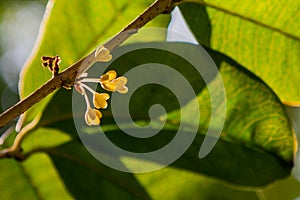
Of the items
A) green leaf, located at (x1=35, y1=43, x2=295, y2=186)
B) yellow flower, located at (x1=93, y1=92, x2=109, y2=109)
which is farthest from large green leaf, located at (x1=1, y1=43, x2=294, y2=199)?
yellow flower, located at (x1=93, y1=92, x2=109, y2=109)

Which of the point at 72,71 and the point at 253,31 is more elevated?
the point at 72,71

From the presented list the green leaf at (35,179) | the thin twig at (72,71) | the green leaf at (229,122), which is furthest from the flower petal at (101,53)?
the green leaf at (35,179)

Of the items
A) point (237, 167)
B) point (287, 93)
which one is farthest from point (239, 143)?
point (287, 93)

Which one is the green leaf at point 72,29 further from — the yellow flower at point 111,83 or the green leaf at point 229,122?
the yellow flower at point 111,83

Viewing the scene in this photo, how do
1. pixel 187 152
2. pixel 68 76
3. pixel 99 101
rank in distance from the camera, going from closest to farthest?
pixel 68 76
pixel 99 101
pixel 187 152

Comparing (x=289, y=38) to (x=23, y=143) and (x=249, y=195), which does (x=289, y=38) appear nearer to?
(x=249, y=195)

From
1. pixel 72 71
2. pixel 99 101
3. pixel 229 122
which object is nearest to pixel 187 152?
pixel 229 122

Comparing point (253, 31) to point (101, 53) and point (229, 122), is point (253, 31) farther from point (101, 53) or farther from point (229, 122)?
point (101, 53)

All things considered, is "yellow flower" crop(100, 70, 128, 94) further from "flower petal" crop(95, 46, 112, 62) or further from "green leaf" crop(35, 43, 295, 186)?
"green leaf" crop(35, 43, 295, 186)

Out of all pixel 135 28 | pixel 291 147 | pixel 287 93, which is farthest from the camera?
pixel 287 93
